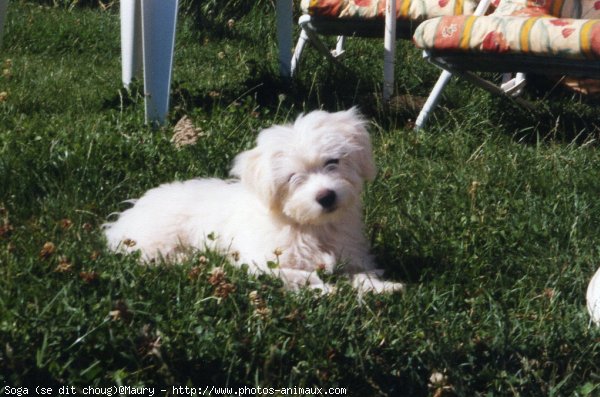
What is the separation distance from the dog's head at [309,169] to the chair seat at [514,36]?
1.64m

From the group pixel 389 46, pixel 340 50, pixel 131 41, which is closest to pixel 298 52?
pixel 340 50

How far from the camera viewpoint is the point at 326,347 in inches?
103

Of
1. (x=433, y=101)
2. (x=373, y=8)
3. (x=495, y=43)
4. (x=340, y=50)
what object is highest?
(x=495, y=43)

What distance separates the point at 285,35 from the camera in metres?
5.82

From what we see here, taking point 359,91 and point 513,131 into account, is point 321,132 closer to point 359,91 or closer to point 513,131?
point 513,131

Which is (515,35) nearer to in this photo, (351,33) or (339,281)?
(351,33)

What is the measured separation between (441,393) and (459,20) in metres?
2.83

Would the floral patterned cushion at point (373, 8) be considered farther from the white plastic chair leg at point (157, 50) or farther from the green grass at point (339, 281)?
the white plastic chair leg at point (157, 50)

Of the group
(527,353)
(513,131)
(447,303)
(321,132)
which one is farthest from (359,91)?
(527,353)

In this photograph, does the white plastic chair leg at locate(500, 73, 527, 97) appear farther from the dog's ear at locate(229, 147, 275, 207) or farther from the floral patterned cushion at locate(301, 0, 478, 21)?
the dog's ear at locate(229, 147, 275, 207)

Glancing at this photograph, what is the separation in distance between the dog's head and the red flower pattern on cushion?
5.41 feet

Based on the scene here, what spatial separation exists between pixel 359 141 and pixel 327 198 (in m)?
0.31

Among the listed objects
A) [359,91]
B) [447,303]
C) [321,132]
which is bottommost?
[359,91]

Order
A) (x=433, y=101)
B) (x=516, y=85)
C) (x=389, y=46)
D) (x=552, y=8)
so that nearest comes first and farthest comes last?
(x=433, y=101), (x=389, y=46), (x=552, y=8), (x=516, y=85)
